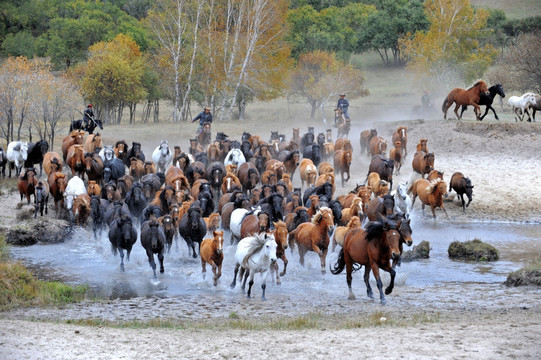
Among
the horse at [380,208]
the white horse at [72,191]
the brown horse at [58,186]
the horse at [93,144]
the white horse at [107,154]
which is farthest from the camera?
the horse at [93,144]

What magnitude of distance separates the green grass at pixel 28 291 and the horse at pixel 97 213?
17.4ft

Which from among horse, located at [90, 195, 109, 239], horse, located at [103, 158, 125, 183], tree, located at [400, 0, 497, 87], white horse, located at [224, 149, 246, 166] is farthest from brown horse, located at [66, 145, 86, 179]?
tree, located at [400, 0, 497, 87]

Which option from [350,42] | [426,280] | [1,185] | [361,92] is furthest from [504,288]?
[350,42]

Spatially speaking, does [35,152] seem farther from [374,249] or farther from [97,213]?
[374,249]

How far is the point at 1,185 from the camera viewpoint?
25.8m

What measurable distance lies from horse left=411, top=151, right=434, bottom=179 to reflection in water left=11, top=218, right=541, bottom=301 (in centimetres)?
448

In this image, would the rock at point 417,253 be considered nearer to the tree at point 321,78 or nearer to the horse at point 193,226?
the horse at point 193,226

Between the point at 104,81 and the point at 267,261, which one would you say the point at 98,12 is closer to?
the point at 104,81

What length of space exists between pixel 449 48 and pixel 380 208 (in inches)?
1496

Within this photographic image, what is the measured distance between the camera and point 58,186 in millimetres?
22453

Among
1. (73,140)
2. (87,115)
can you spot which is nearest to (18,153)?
(73,140)

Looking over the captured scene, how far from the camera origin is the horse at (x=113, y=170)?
23788 millimetres

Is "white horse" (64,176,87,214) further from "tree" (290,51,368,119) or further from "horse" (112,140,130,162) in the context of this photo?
"tree" (290,51,368,119)

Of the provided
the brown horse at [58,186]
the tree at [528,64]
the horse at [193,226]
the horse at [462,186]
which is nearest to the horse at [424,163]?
the horse at [462,186]
